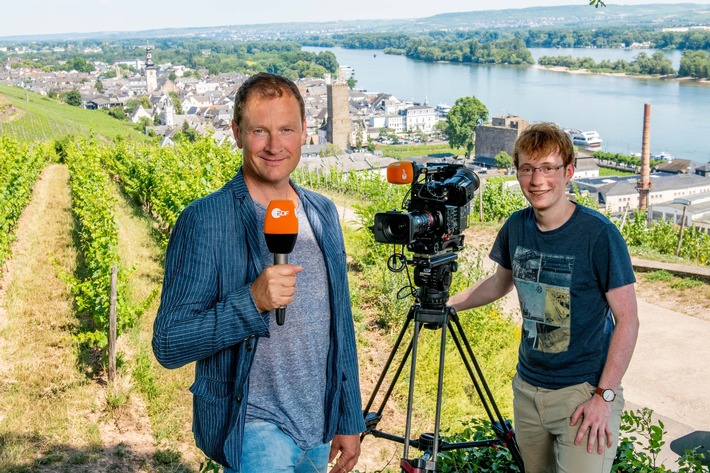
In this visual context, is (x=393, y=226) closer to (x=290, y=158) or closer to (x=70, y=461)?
(x=290, y=158)

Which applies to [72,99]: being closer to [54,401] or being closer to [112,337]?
[112,337]

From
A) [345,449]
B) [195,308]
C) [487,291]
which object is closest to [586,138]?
[487,291]

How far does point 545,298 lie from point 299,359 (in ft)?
2.60

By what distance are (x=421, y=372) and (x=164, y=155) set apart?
31.2ft

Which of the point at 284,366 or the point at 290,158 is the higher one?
the point at 290,158

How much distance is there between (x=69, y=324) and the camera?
5621mm

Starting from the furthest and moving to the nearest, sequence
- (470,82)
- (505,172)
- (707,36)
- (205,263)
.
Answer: (707,36)
(470,82)
(505,172)
(205,263)

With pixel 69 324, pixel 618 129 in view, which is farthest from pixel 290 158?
pixel 618 129

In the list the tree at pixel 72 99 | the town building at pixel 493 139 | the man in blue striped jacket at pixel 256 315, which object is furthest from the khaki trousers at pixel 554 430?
the tree at pixel 72 99

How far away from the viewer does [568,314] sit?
190 cm

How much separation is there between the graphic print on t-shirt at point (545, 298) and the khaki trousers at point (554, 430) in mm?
127

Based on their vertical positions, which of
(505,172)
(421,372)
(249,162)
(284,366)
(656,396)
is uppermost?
(249,162)

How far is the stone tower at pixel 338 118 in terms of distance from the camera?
6956 centimetres

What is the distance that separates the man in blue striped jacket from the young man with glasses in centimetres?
64
